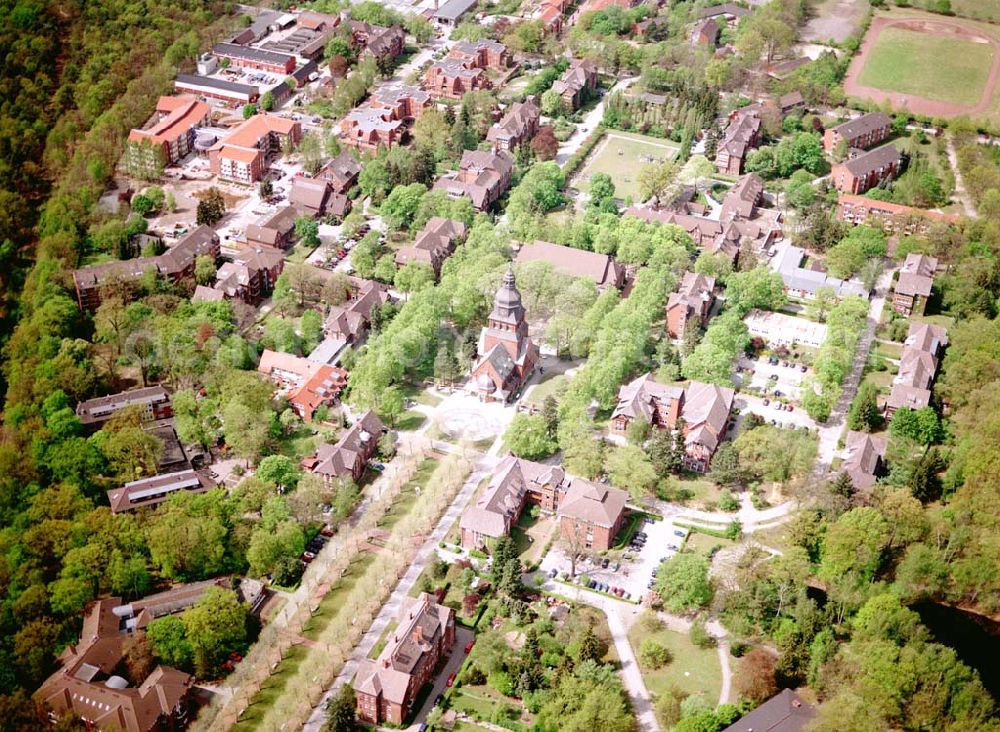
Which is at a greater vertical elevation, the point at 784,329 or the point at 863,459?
the point at 863,459

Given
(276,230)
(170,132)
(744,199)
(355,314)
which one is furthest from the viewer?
(170,132)

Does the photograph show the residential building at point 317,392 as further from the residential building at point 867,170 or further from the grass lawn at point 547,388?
the residential building at point 867,170

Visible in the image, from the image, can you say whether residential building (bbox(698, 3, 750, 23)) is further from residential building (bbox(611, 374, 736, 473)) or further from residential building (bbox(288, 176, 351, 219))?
residential building (bbox(611, 374, 736, 473))

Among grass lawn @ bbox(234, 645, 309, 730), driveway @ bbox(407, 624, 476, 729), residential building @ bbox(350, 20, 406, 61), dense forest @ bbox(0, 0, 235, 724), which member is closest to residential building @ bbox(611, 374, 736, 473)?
driveway @ bbox(407, 624, 476, 729)

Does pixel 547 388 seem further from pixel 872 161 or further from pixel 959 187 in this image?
pixel 959 187

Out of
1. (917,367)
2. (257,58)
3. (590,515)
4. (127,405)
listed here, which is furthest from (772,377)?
(257,58)

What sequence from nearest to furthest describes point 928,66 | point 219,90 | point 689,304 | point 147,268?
point 689,304
point 147,268
point 219,90
point 928,66
